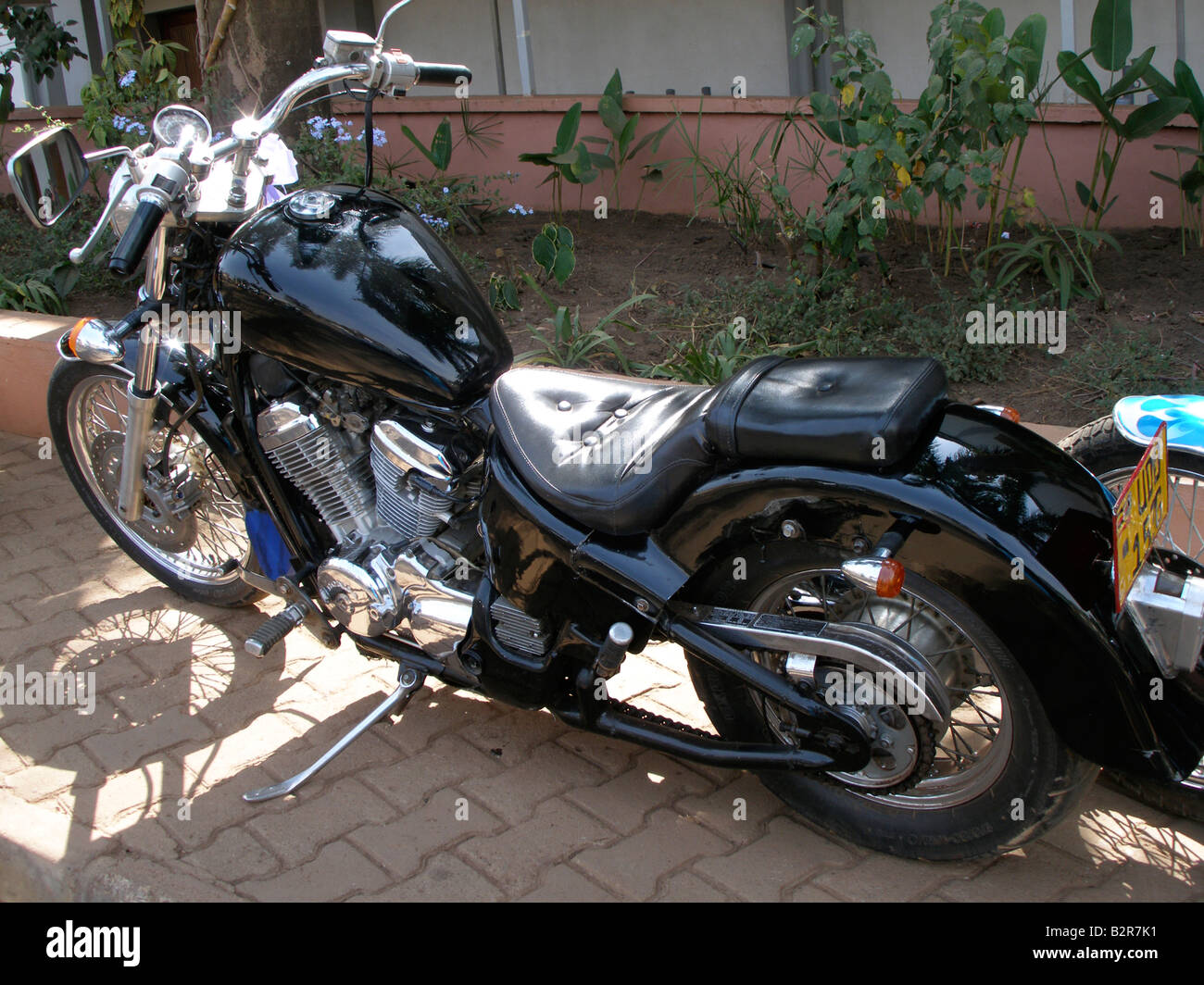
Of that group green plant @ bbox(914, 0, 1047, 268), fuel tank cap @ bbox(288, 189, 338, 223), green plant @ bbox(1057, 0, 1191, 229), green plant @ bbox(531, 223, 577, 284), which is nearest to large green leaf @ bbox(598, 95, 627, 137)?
green plant @ bbox(531, 223, 577, 284)

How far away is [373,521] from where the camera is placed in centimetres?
290

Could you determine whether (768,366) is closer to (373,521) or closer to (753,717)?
(753,717)

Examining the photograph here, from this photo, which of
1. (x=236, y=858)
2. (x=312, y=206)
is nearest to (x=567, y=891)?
(x=236, y=858)

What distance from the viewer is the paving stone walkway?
2.49 m

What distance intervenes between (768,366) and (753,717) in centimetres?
84

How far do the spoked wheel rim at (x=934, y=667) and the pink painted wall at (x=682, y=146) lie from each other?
3.25m

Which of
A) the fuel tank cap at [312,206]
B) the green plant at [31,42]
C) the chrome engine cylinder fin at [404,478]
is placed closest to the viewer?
the chrome engine cylinder fin at [404,478]

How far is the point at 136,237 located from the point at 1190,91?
3.92 meters

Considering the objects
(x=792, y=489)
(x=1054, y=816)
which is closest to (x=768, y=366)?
(x=792, y=489)

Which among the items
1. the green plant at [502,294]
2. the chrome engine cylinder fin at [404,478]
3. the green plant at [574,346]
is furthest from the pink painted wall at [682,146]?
the chrome engine cylinder fin at [404,478]

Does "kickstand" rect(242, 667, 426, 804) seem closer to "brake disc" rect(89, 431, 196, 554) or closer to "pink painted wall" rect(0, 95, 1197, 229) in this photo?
"brake disc" rect(89, 431, 196, 554)

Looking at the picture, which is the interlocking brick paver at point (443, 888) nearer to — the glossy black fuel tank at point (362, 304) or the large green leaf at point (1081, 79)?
the glossy black fuel tank at point (362, 304)

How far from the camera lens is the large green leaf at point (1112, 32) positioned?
169 inches
